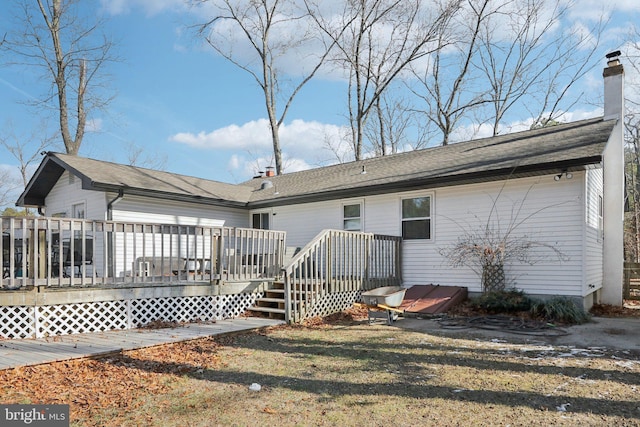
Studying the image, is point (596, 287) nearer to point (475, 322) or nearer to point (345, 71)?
point (475, 322)

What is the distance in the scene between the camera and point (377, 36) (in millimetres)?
22109

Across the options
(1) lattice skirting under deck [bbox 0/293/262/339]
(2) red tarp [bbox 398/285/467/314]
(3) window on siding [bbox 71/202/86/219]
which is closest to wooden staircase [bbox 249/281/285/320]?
(1) lattice skirting under deck [bbox 0/293/262/339]

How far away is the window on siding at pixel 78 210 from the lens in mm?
12347

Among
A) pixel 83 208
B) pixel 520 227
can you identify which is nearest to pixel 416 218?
pixel 520 227

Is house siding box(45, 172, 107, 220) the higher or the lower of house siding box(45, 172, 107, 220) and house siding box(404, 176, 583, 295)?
the higher

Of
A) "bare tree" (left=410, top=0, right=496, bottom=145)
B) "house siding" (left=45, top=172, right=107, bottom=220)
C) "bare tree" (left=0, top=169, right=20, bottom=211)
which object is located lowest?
"house siding" (left=45, top=172, right=107, bottom=220)

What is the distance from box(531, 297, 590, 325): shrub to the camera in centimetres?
786

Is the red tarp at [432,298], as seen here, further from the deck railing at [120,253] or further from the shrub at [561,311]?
the deck railing at [120,253]

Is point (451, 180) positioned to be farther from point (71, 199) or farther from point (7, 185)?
point (7, 185)

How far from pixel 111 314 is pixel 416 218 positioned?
23.7 feet

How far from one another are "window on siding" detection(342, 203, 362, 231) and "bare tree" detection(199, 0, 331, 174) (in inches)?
406

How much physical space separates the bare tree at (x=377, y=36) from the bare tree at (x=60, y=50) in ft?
38.4

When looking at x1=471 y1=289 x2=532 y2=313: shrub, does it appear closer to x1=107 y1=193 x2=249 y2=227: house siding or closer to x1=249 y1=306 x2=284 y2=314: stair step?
x1=249 y1=306 x2=284 y2=314: stair step

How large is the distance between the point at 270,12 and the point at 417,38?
7972mm
